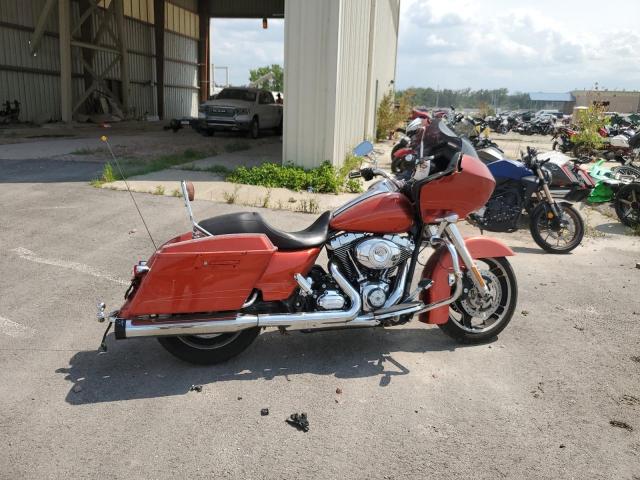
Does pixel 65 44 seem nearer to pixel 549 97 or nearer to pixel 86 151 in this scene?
pixel 86 151

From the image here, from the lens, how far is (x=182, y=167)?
1148 centimetres

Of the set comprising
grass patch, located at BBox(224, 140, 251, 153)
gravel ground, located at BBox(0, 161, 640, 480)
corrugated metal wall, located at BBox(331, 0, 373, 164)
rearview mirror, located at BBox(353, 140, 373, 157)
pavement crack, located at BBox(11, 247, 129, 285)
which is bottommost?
gravel ground, located at BBox(0, 161, 640, 480)

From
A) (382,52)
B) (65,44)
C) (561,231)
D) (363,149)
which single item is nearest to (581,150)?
(382,52)

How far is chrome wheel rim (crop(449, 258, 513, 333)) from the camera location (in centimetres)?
425

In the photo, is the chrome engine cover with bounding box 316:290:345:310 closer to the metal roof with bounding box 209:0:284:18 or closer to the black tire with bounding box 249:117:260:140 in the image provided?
the black tire with bounding box 249:117:260:140

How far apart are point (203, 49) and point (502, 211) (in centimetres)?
3141

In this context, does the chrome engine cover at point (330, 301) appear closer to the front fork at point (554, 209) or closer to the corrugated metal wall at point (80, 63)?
the front fork at point (554, 209)

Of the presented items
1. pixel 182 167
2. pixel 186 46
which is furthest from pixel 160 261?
pixel 186 46

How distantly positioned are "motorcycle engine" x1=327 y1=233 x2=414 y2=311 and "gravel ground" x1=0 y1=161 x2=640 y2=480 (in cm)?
57

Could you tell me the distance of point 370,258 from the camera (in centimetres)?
378

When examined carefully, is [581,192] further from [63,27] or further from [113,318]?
[63,27]

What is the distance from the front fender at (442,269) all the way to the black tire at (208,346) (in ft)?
4.18

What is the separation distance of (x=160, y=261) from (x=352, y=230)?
1.29m

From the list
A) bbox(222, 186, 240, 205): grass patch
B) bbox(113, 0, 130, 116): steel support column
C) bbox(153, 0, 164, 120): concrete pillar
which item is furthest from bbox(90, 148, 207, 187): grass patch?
bbox(153, 0, 164, 120): concrete pillar
